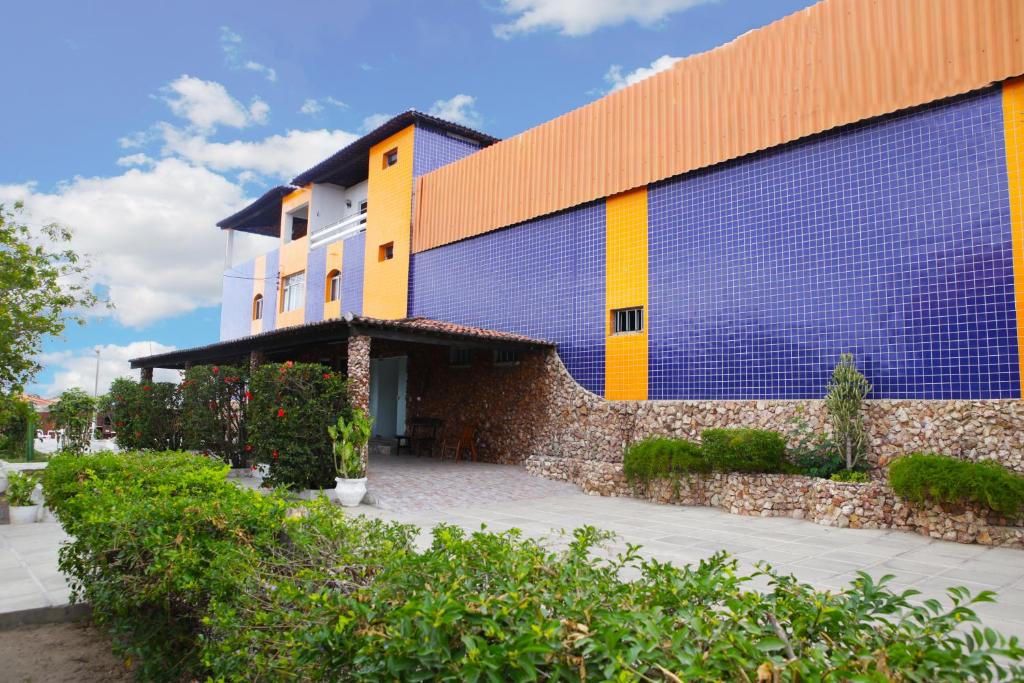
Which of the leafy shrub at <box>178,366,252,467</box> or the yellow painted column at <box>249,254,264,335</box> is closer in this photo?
the leafy shrub at <box>178,366,252,467</box>

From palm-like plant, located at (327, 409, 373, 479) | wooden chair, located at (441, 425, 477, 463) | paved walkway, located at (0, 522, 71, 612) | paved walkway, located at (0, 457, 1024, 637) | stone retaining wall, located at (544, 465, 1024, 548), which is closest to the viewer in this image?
paved walkway, located at (0, 522, 71, 612)

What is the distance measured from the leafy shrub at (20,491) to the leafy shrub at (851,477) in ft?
32.9

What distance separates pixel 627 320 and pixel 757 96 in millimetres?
4337

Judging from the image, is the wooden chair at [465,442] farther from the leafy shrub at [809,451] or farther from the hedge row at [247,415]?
the leafy shrub at [809,451]

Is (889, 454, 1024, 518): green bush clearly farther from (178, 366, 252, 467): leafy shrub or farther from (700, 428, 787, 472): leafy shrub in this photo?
(178, 366, 252, 467): leafy shrub

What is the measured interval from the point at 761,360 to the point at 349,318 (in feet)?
21.1

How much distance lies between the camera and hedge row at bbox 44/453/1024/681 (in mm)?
1536

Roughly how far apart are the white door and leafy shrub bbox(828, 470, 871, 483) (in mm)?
11081

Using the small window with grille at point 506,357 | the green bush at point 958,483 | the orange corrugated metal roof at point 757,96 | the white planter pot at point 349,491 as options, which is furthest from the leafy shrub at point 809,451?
the small window with grille at point 506,357

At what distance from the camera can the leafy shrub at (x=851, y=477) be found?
8.23 metres

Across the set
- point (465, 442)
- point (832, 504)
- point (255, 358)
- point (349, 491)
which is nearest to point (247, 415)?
point (255, 358)

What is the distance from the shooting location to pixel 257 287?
25531mm

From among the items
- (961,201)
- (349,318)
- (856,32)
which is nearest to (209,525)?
(349,318)

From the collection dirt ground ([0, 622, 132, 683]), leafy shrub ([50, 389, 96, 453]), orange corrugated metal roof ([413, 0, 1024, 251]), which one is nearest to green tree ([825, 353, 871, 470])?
orange corrugated metal roof ([413, 0, 1024, 251])
